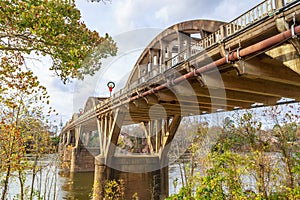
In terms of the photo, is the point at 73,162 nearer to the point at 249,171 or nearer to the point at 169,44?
the point at 169,44

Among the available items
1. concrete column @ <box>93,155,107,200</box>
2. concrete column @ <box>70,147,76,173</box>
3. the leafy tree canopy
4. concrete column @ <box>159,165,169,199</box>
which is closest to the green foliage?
the leafy tree canopy

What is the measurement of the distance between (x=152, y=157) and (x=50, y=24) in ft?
44.4

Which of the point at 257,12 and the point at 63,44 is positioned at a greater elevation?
the point at 257,12

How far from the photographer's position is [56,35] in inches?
164

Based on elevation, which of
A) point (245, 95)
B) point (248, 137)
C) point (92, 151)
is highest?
point (245, 95)

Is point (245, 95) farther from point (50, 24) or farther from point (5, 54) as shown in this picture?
point (5, 54)

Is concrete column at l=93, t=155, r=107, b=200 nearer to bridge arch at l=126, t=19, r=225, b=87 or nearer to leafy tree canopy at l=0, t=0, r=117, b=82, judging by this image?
bridge arch at l=126, t=19, r=225, b=87

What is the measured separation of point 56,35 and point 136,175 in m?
12.8

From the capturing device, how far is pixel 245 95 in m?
8.79

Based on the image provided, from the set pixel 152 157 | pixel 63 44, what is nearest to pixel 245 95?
pixel 63 44

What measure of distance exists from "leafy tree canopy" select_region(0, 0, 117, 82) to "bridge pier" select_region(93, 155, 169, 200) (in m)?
11.3

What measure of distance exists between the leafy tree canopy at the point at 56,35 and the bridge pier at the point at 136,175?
446 inches

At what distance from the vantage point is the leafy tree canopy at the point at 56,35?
12.1 feet

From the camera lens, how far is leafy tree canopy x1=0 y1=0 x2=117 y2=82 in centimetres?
368
